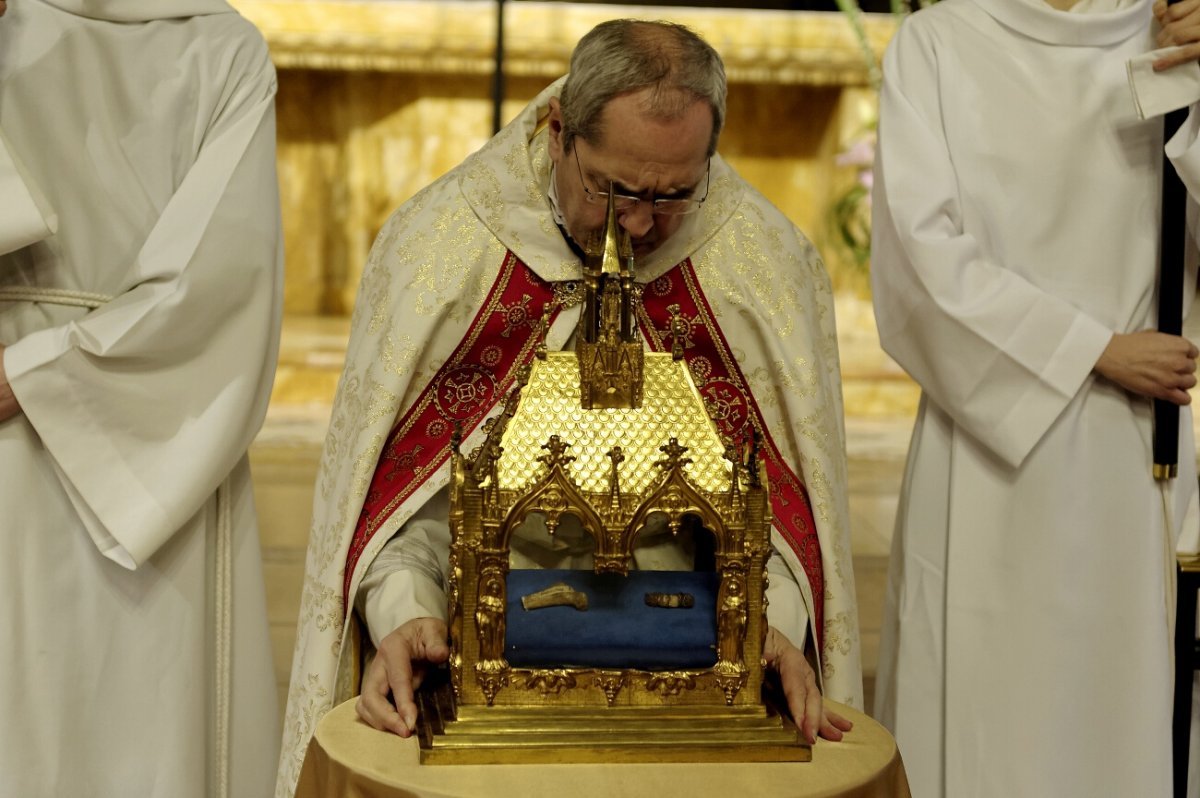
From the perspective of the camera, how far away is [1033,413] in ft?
11.7

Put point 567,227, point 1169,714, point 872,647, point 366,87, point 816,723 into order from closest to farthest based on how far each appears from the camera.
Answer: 1. point 816,723
2. point 567,227
3. point 1169,714
4. point 872,647
5. point 366,87

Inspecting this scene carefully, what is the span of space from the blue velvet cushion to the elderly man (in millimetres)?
466

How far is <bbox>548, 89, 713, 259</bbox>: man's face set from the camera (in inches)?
106

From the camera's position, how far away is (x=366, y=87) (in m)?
8.20

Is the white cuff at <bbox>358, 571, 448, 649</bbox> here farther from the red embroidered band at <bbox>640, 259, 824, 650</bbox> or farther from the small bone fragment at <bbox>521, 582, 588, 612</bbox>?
the red embroidered band at <bbox>640, 259, 824, 650</bbox>

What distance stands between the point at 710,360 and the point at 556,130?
56 centimetres

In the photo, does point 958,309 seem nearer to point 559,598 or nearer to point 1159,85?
point 1159,85

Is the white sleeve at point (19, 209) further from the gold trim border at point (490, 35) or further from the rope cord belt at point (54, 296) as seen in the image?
the gold trim border at point (490, 35)

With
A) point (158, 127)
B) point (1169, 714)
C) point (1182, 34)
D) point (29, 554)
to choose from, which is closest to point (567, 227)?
point (158, 127)

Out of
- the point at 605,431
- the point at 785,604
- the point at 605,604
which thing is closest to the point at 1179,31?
the point at 785,604

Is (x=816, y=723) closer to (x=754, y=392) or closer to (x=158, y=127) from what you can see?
(x=754, y=392)

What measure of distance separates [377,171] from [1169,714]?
5591 mm

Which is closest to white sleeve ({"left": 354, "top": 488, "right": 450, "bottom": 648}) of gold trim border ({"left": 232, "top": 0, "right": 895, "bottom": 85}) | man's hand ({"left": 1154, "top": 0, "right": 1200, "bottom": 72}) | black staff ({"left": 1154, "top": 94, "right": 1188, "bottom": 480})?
black staff ({"left": 1154, "top": 94, "right": 1188, "bottom": 480})

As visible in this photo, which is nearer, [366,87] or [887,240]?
[887,240]
